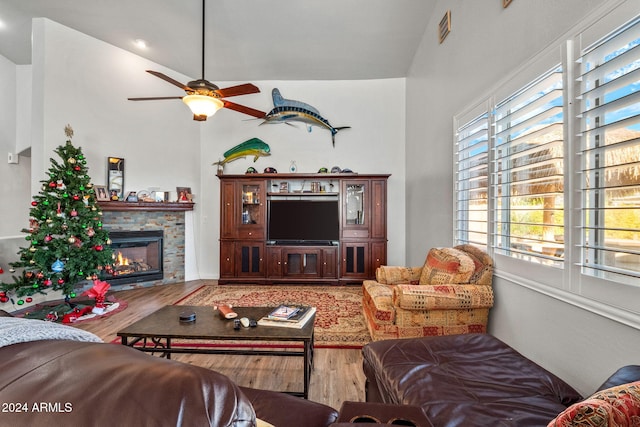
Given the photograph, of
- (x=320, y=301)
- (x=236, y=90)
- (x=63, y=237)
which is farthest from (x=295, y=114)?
(x=63, y=237)

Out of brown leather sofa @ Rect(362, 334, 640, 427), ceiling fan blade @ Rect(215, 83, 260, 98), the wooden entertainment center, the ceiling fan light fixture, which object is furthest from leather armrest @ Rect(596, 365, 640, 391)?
the wooden entertainment center

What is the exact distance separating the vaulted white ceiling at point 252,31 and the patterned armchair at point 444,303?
3.10 metres

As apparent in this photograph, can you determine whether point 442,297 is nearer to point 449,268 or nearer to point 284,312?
point 449,268

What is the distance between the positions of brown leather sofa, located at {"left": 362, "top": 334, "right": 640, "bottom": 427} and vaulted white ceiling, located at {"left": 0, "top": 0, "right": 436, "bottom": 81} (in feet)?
12.1

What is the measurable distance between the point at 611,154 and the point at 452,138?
5.65 feet

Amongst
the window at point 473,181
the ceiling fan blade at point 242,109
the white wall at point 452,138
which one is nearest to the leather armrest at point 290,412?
the white wall at point 452,138

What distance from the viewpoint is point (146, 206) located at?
451cm

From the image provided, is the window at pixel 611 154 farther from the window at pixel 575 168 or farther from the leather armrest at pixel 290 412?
the leather armrest at pixel 290 412

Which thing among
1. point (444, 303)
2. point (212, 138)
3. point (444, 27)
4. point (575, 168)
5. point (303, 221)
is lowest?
point (444, 303)

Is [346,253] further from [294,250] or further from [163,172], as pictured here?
[163,172]

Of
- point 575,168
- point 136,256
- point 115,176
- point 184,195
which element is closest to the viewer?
point 575,168

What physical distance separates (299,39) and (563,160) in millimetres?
3665

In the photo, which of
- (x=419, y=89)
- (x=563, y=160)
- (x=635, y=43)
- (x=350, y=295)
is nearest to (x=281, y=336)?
(x=563, y=160)

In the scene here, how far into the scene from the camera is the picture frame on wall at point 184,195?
4.92 metres
